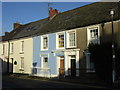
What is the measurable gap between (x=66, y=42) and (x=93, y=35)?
3424mm

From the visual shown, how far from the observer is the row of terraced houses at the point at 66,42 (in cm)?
1689

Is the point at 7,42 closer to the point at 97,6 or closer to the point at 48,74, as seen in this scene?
the point at 48,74

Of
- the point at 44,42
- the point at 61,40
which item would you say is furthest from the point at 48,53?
the point at 61,40

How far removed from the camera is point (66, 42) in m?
19.4

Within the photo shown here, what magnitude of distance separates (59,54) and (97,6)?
7.10 m

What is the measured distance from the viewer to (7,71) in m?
29.4

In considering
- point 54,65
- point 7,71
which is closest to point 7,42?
point 7,71

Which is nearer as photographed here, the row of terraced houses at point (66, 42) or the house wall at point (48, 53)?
the row of terraced houses at point (66, 42)

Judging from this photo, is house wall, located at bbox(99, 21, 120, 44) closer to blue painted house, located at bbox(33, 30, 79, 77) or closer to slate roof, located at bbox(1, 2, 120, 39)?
slate roof, located at bbox(1, 2, 120, 39)

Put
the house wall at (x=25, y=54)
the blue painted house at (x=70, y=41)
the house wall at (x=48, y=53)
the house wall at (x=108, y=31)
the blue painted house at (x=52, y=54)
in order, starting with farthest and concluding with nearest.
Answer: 1. the house wall at (x=25, y=54)
2. the house wall at (x=48, y=53)
3. the blue painted house at (x=52, y=54)
4. the blue painted house at (x=70, y=41)
5. the house wall at (x=108, y=31)

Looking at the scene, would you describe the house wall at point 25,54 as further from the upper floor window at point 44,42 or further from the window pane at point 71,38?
the window pane at point 71,38

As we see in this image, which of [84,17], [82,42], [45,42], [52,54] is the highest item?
[84,17]

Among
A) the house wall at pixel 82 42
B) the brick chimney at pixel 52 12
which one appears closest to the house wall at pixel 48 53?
the house wall at pixel 82 42

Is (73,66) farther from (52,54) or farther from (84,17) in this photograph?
(84,17)
